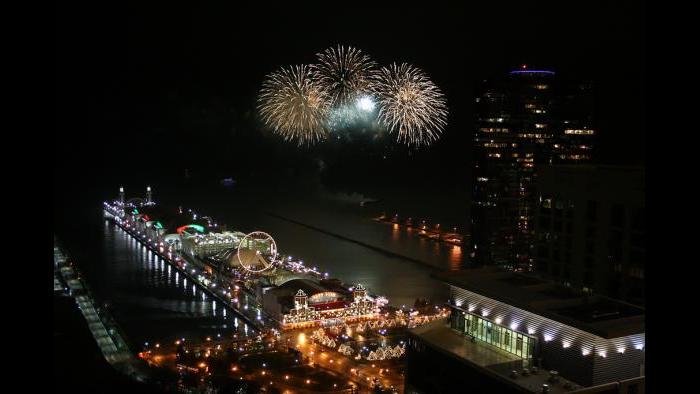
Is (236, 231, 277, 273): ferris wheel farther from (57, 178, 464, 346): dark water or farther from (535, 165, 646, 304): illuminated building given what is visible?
(535, 165, 646, 304): illuminated building

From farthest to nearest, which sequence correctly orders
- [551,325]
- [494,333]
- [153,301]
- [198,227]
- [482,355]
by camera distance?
[198,227], [153,301], [494,333], [482,355], [551,325]

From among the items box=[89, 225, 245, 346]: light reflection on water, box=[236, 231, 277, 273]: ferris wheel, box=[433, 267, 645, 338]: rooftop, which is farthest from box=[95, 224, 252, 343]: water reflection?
box=[433, 267, 645, 338]: rooftop

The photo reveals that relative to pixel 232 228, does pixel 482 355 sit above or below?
below

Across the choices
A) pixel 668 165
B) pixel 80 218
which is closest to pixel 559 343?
pixel 668 165

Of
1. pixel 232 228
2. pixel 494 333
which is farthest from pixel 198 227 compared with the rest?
pixel 494 333

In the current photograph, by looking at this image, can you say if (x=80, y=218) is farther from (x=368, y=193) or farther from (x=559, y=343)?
(x=559, y=343)

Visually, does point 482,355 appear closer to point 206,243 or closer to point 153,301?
point 153,301
